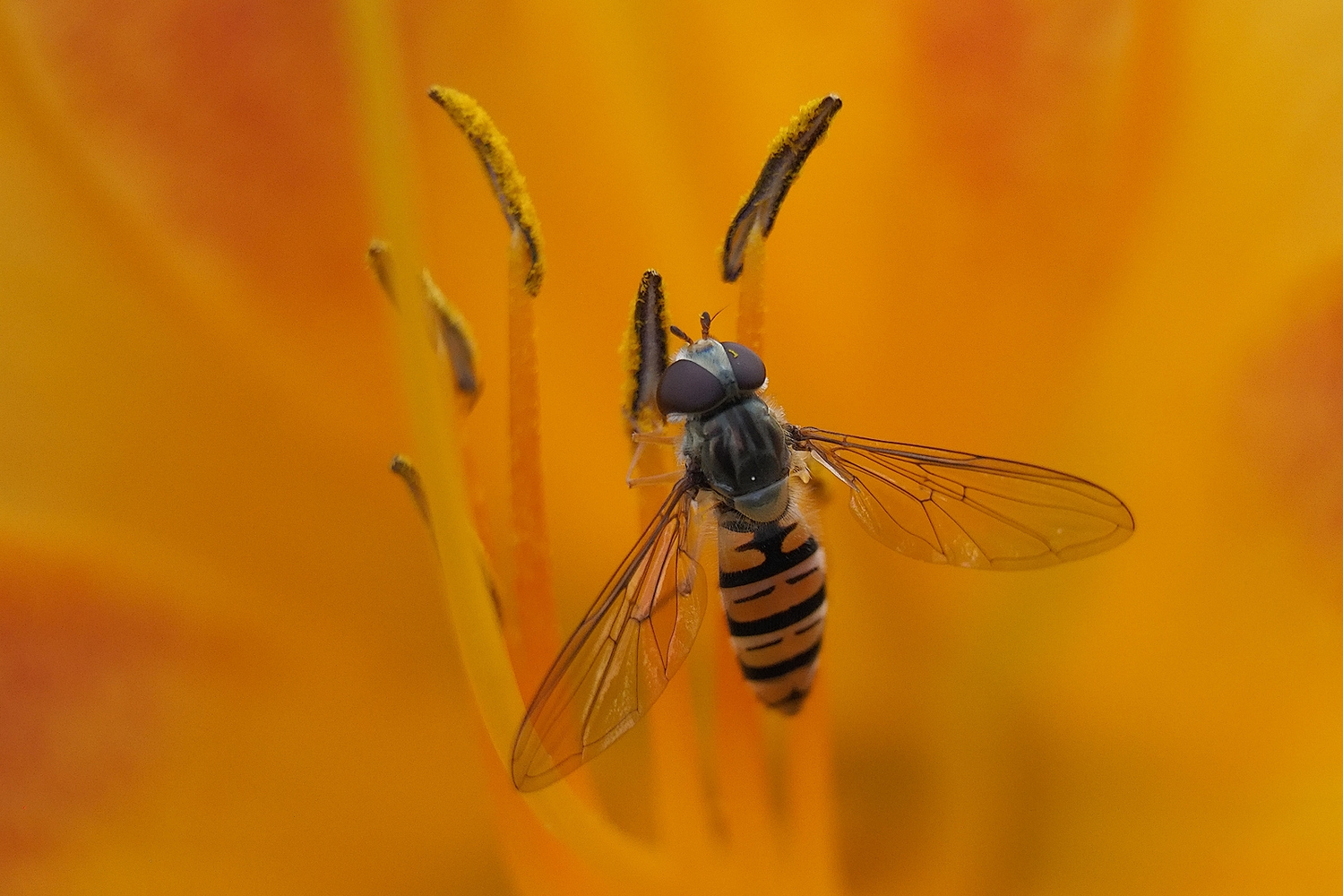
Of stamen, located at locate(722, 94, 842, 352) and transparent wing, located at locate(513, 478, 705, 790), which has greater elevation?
stamen, located at locate(722, 94, 842, 352)

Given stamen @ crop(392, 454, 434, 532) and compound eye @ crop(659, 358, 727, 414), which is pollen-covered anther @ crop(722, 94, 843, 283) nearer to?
compound eye @ crop(659, 358, 727, 414)

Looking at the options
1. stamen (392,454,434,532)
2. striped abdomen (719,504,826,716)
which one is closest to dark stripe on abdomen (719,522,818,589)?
striped abdomen (719,504,826,716)

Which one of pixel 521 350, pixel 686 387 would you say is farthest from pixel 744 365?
pixel 521 350

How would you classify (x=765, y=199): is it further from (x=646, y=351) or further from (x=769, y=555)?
(x=769, y=555)

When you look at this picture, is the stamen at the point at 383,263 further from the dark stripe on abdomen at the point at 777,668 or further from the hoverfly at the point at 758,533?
the dark stripe on abdomen at the point at 777,668

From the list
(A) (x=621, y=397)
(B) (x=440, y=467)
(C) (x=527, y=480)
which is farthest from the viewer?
(A) (x=621, y=397)

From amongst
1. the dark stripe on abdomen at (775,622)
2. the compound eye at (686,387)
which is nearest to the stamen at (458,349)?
the compound eye at (686,387)

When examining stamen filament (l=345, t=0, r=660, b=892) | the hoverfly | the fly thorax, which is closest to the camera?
stamen filament (l=345, t=0, r=660, b=892)
